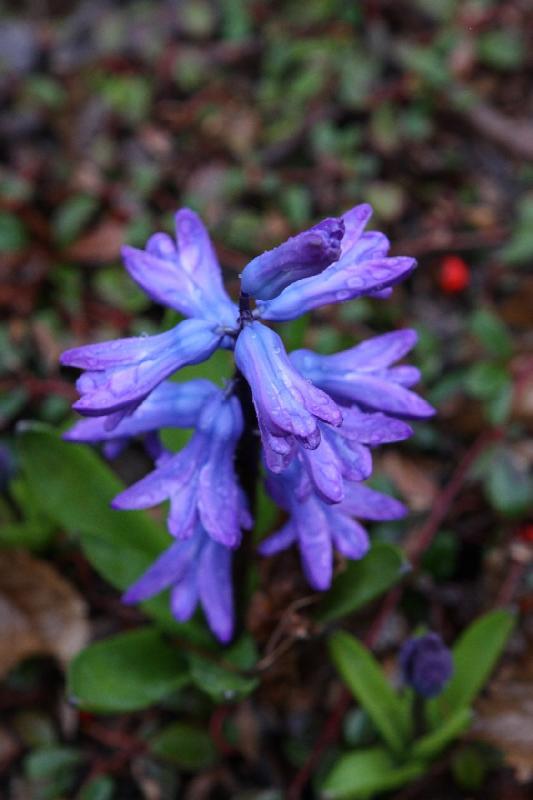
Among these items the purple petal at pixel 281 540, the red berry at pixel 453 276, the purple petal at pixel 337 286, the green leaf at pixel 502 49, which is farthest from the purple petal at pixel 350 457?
the green leaf at pixel 502 49

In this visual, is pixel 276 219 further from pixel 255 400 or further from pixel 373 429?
pixel 255 400

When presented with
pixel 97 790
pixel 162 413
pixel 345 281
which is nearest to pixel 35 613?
pixel 97 790

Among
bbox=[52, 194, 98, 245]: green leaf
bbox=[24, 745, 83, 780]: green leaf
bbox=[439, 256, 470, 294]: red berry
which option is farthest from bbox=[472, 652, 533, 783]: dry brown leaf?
bbox=[52, 194, 98, 245]: green leaf

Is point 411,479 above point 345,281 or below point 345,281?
below

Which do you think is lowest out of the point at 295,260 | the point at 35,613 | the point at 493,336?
the point at 35,613

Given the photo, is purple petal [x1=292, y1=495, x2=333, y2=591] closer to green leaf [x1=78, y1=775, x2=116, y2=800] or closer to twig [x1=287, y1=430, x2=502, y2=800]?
twig [x1=287, y1=430, x2=502, y2=800]

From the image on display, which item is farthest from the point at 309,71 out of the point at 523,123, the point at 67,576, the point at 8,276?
the point at 67,576
